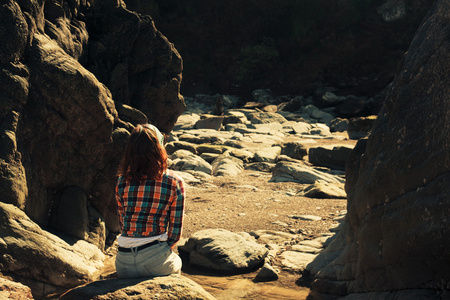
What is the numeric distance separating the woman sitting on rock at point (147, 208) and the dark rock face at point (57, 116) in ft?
7.78

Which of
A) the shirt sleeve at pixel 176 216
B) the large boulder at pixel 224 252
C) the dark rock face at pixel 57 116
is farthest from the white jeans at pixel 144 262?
the large boulder at pixel 224 252

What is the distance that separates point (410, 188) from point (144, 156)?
1967 mm

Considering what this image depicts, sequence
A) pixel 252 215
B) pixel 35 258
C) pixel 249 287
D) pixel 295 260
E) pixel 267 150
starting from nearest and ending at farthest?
1. pixel 35 258
2. pixel 249 287
3. pixel 295 260
4. pixel 252 215
5. pixel 267 150

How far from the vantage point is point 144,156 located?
3547 millimetres

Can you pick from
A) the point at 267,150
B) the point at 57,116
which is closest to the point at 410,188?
the point at 57,116

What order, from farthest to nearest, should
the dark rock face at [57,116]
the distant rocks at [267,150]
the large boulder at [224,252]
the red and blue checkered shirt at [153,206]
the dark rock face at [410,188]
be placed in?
the distant rocks at [267,150], the large boulder at [224,252], the dark rock face at [57,116], the red and blue checkered shirt at [153,206], the dark rock face at [410,188]

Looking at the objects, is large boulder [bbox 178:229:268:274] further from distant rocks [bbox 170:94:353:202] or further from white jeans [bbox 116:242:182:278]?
distant rocks [bbox 170:94:353:202]

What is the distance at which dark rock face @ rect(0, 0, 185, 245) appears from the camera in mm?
5633

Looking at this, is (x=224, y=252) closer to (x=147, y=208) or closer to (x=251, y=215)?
(x=251, y=215)

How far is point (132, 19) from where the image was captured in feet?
30.5

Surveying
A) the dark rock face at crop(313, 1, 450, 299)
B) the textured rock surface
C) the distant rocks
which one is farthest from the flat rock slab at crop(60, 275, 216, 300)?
the distant rocks

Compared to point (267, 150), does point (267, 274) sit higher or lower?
lower

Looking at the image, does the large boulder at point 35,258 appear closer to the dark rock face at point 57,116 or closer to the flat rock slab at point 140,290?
the dark rock face at point 57,116

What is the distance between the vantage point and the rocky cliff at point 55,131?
5.44 m
